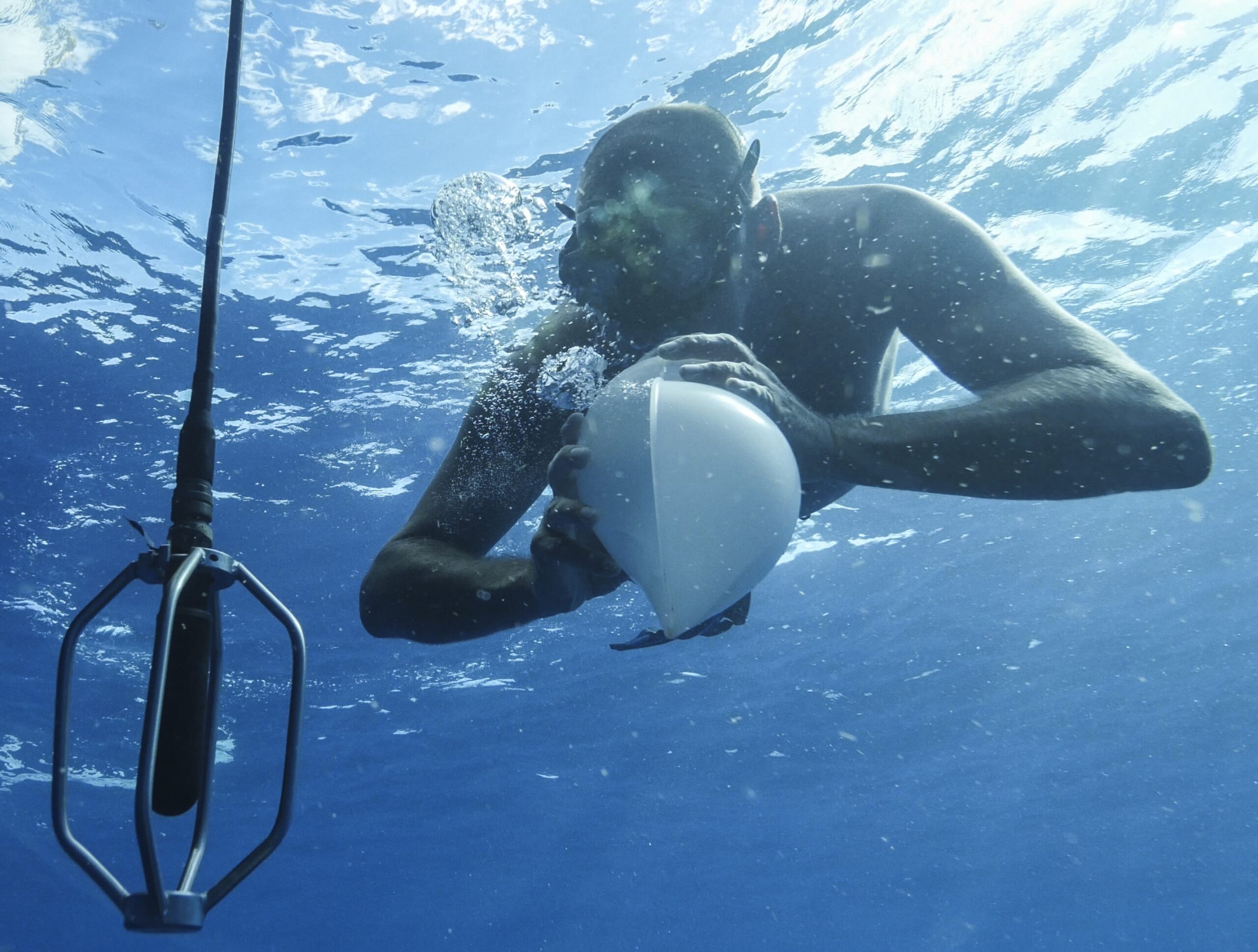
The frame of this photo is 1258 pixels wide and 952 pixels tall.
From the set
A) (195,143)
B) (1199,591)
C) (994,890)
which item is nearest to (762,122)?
(195,143)

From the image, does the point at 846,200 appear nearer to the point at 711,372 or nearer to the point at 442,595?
the point at 711,372

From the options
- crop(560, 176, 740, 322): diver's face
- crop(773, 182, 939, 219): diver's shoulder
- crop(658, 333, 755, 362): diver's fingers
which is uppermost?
crop(773, 182, 939, 219): diver's shoulder

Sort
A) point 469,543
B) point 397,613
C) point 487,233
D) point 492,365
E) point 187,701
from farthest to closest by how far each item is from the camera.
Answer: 1. point 492,365
2. point 487,233
3. point 469,543
4. point 397,613
5. point 187,701

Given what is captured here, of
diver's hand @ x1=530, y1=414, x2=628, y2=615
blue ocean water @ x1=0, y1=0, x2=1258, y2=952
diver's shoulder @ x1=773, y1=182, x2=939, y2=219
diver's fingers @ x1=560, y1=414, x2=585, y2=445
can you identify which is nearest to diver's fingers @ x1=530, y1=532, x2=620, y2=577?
diver's hand @ x1=530, y1=414, x2=628, y2=615

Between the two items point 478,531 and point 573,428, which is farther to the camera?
point 478,531

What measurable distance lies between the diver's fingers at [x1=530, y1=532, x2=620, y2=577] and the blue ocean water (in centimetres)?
320

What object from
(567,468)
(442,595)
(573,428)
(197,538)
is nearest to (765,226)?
(573,428)

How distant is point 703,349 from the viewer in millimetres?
2207

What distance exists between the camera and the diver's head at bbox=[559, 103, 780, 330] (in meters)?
2.75

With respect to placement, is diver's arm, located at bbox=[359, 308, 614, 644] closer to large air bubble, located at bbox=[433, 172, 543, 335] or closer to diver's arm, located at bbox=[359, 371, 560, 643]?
diver's arm, located at bbox=[359, 371, 560, 643]

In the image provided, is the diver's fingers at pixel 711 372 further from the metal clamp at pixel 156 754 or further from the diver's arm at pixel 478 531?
the metal clamp at pixel 156 754

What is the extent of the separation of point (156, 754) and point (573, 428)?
1.32m

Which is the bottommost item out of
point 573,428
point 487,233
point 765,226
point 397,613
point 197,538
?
point 397,613

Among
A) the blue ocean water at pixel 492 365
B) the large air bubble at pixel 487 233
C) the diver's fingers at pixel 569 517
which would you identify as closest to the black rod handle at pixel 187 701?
the diver's fingers at pixel 569 517
